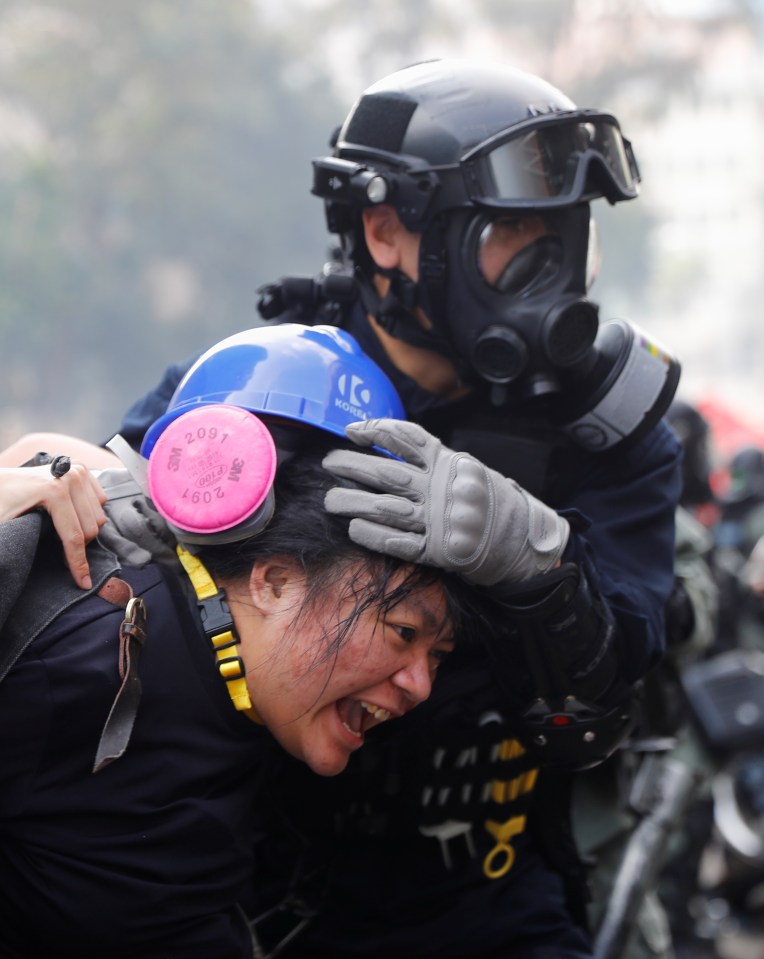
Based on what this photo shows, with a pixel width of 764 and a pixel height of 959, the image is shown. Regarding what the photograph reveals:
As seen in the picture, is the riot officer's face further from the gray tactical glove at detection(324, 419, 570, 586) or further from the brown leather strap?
the brown leather strap

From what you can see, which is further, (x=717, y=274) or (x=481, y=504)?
(x=717, y=274)

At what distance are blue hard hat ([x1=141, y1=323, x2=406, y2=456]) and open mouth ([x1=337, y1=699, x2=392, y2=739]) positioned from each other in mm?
450

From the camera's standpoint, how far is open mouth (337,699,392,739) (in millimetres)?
1910

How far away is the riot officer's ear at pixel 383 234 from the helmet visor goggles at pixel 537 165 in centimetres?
27

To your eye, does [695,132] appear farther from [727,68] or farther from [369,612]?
[369,612]

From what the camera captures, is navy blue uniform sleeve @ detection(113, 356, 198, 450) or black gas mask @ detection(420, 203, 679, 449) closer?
black gas mask @ detection(420, 203, 679, 449)

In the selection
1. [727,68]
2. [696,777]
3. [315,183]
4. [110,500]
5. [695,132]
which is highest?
[315,183]

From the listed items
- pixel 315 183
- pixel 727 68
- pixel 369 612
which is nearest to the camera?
pixel 369 612

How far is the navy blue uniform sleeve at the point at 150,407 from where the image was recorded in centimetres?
260

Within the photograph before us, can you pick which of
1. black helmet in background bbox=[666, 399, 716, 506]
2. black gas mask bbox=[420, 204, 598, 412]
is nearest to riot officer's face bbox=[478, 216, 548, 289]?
black gas mask bbox=[420, 204, 598, 412]

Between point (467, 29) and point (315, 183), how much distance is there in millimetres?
29733

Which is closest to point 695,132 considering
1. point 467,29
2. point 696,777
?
point 467,29

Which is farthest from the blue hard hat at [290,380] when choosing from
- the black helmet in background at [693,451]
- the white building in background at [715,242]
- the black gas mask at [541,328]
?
the white building in background at [715,242]

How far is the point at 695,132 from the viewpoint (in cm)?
4238
